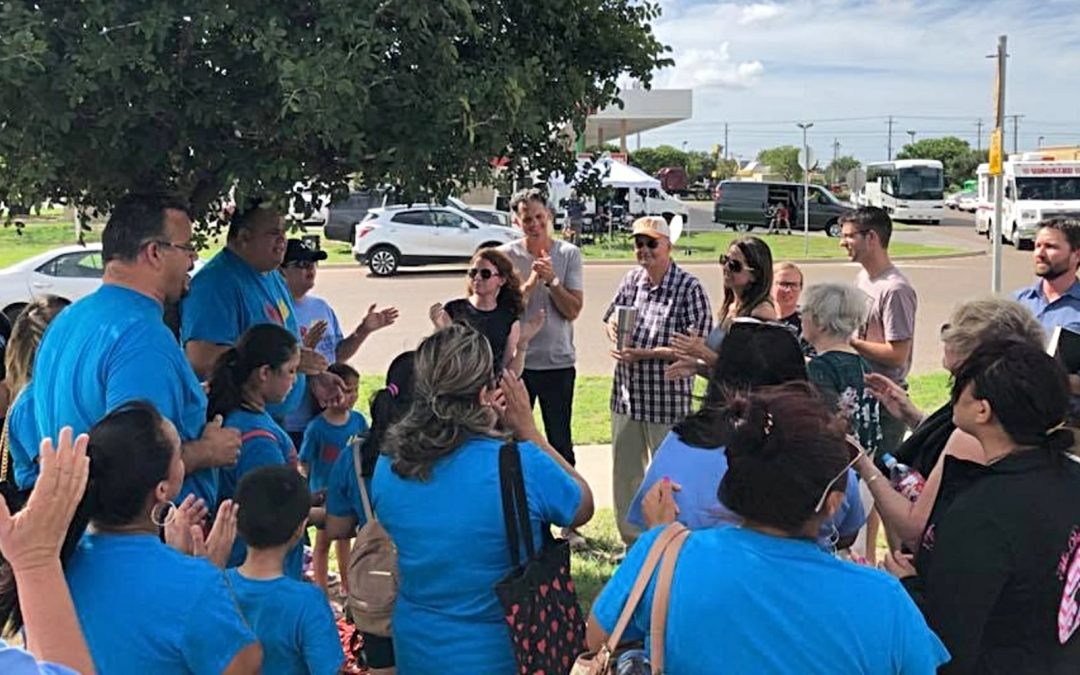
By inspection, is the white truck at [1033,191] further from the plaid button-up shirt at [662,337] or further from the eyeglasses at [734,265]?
the eyeglasses at [734,265]

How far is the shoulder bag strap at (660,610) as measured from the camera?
1897 millimetres

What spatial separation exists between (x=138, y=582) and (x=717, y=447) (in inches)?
59.0

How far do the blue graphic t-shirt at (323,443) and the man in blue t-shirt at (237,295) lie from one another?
54cm

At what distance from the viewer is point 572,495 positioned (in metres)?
2.61

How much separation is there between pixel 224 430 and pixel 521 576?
1076 millimetres

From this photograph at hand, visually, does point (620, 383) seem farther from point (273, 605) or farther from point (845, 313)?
point (273, 605)

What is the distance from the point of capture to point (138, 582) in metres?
2.08

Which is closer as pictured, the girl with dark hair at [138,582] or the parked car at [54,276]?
the girl with dark hair at [138,582]

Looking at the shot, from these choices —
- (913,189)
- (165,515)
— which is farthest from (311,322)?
(913,189)

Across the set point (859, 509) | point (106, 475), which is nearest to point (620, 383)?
point (859, 509)

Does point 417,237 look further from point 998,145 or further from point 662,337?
point 662,337

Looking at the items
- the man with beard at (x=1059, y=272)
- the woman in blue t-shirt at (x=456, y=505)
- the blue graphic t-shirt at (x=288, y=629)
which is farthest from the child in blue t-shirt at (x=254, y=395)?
the man with beard at (x=1059, y=272)

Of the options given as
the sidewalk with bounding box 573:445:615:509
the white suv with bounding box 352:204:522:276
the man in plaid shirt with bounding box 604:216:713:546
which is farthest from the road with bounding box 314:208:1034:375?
the man in plaid shirt with bounding box 604:216:713:546

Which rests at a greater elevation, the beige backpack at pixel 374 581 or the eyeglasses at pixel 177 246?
the eyeglasses at pixel 177 246
